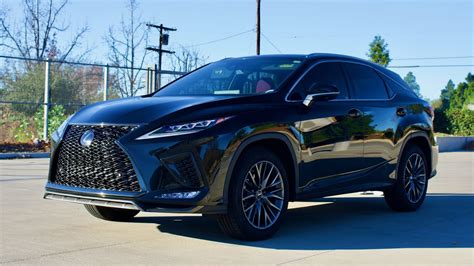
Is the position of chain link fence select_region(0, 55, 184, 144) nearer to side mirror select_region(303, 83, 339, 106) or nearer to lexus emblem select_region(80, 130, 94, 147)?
lexus emblem select_region(80, 130, 94, 147)

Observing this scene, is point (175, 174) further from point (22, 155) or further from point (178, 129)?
point (22, 155)

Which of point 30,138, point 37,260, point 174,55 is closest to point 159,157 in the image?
point 37,260

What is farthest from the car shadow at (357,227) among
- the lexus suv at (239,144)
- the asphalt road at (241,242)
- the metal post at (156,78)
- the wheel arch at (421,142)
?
the metal post at (156,78)

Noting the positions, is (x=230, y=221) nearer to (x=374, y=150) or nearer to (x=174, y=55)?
(x=374, y=150)

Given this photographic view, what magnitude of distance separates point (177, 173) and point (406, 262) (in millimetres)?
1974

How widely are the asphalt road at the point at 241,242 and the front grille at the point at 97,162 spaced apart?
1.80 feet

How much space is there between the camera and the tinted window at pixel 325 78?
6781 millimetres

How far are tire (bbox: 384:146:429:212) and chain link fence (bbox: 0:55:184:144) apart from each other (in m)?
12.4

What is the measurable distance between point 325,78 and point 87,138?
2708 millimetres

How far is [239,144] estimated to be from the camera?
18.8ft

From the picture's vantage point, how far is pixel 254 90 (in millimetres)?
6695

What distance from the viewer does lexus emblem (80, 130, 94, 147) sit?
5763 millimetres

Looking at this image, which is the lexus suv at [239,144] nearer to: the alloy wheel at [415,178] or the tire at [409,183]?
the tire at [409,183]

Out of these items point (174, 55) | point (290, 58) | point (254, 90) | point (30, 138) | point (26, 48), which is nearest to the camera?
point (254, 90)
